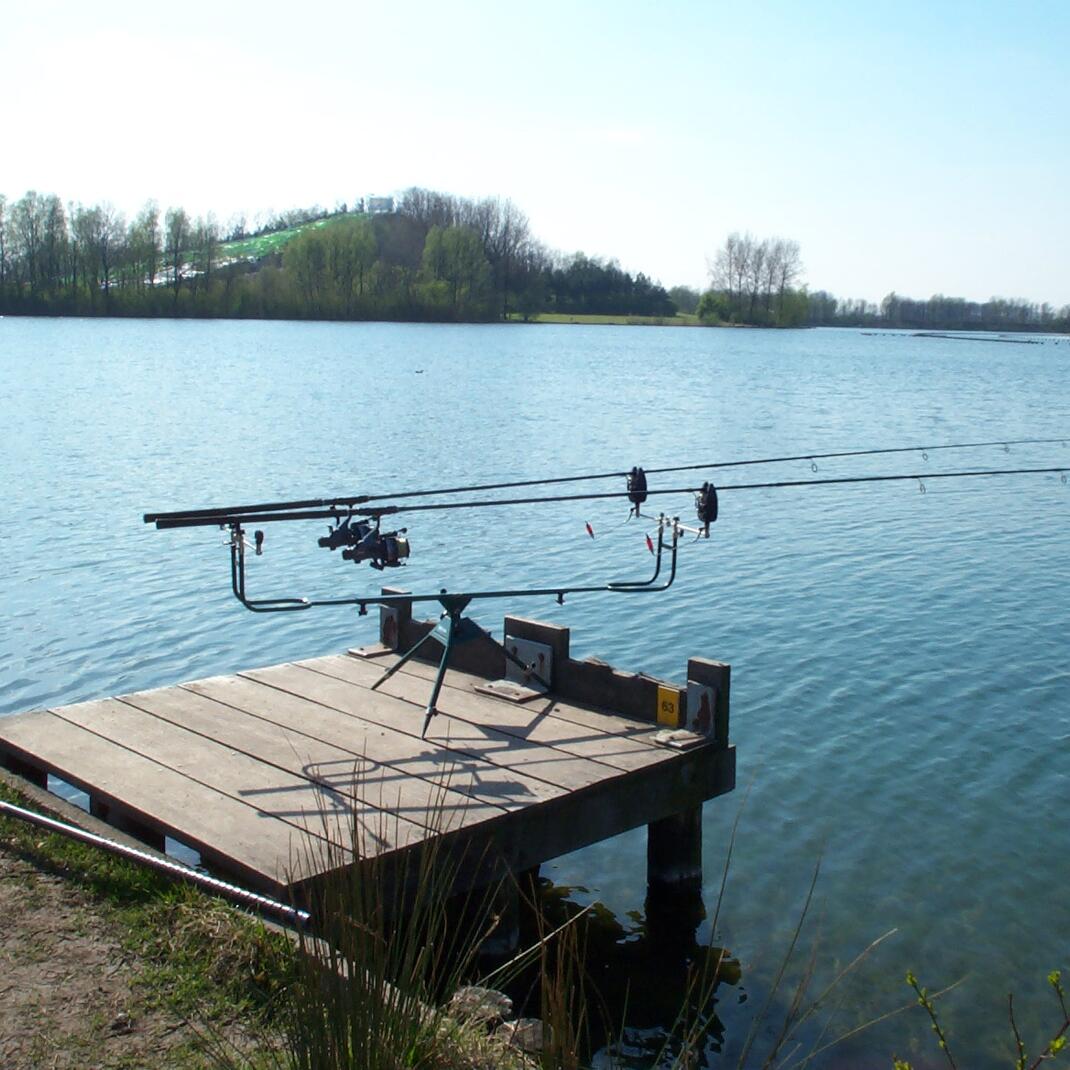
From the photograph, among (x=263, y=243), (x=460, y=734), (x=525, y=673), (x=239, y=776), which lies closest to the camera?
(x=239, y=776)

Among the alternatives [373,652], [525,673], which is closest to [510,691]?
[525,673]

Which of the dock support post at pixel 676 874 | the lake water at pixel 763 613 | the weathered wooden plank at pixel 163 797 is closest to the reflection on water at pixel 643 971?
the dock support post at pixel 676 874

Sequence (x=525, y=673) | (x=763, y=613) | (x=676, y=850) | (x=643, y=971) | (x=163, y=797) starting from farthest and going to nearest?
1. (x=763, y=613)
2. (x=525, y=673)
3. (x=676, y=850)
4. (x=643, y=971)
5. (x=163, y=797)

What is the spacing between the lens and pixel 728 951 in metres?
6.90

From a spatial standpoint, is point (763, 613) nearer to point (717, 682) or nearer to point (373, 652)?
point (373, 652)

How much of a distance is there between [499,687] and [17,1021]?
12.6 ft

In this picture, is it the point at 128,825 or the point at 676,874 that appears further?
the point at 676,874

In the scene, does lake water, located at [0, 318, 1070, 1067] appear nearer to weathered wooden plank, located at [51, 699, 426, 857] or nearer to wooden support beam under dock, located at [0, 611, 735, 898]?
wooden support beam under dock, located at [0, 611, 735, 898]

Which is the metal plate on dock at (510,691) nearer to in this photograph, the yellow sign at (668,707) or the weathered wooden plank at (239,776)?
the yellow sign at (668,707)

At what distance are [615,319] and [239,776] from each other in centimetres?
12327

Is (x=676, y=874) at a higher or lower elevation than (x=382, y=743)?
lower

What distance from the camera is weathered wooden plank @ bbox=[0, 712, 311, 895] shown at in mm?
5242

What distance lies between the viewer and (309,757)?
21.1 feet

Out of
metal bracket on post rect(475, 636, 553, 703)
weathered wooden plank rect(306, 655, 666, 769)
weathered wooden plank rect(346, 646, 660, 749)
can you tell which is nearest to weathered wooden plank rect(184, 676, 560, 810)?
weathered wooden plank rect(306, 655, 666, 769)
